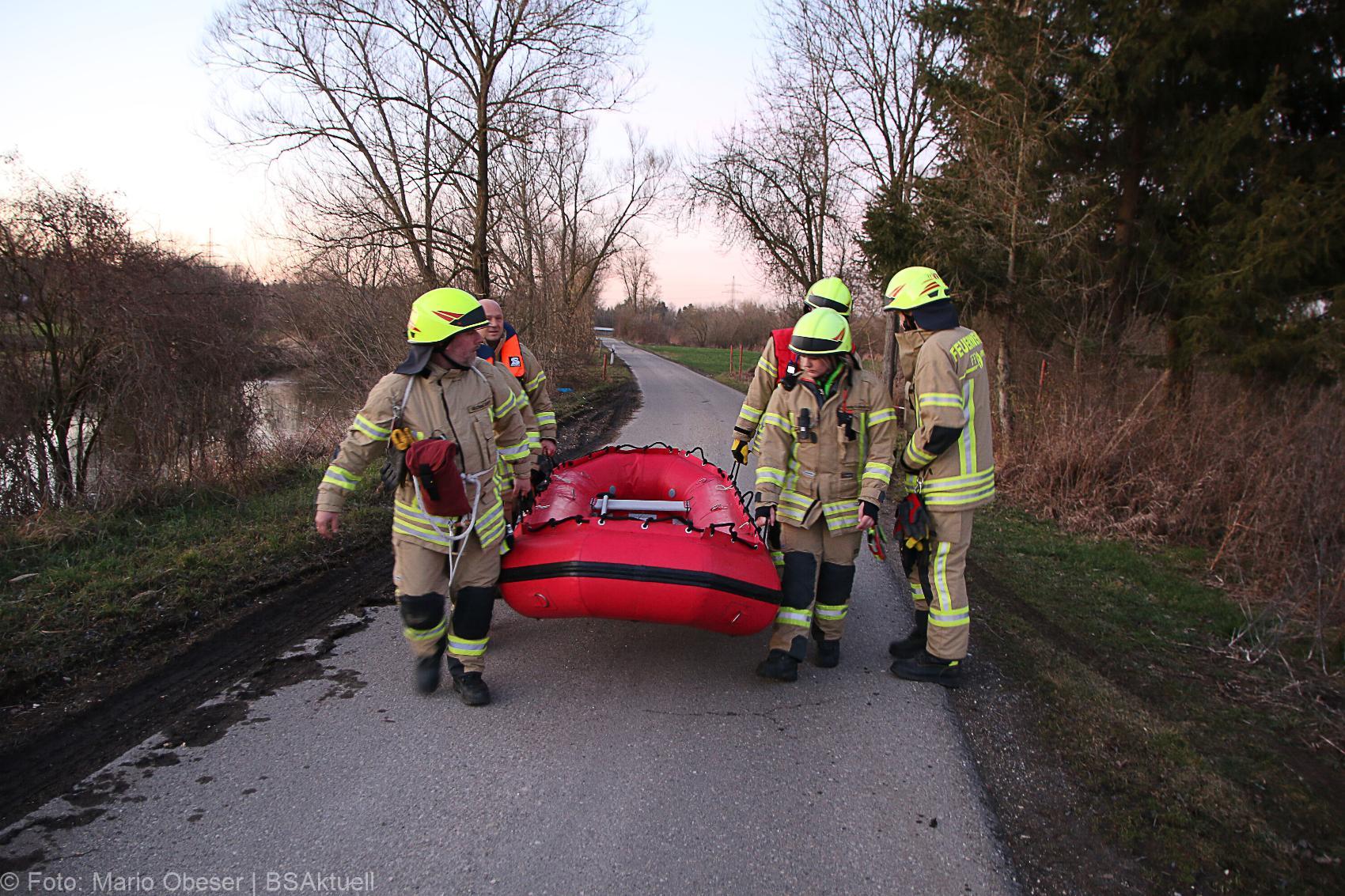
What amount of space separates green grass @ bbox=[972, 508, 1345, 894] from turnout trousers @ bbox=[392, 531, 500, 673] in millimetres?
2679

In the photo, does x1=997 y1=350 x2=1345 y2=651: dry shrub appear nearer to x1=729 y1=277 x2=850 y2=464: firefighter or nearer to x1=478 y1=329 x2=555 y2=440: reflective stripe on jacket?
x1=729 y1=277 x2=850 y2=464: firefighter

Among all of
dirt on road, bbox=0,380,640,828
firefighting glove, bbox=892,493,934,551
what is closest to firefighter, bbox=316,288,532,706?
dirt on road, bbox=0,380,640,828

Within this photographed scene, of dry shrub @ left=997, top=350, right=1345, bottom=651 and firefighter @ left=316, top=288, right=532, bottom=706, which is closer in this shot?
firefighter @ left=316, top=288, right=532, bottom=706

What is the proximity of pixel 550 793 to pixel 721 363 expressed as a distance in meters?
37.6

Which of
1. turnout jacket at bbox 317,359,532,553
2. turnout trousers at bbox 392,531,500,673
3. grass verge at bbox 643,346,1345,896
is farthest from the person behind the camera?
turnout trousers at bbox 392,531,500,673

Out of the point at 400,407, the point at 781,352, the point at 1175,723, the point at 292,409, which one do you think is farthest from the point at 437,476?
the point at 292,409

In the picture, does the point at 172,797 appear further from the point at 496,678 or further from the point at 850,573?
the point at 850,573

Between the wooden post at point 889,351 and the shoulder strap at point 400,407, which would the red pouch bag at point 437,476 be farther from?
the wooden post at point 889,351

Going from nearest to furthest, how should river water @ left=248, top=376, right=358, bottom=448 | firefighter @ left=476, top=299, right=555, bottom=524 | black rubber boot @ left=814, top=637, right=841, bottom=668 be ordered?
black rubber boot @ left=814, top=637, right=841, bottom=668, firefighter @ left=476, top=299, right=555, bottom=524, river water @ left=248, top=376, right=358, bottom=448

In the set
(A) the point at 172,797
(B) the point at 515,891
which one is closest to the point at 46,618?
(A) the point at 172,797

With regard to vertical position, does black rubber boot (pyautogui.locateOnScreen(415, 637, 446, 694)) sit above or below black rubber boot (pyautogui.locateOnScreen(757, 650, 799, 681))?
above

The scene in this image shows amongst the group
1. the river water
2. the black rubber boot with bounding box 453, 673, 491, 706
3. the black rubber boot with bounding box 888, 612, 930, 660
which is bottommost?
the black rubber boot with bounding box 888, 612, 930, 660

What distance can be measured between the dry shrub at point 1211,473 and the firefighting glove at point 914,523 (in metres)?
2.31

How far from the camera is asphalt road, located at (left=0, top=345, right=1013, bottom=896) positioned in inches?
97.2
